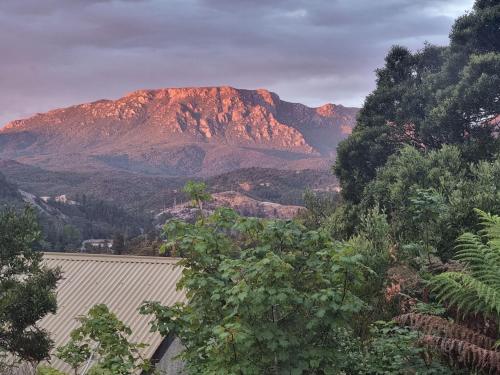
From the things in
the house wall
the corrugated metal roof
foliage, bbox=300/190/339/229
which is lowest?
the house wall

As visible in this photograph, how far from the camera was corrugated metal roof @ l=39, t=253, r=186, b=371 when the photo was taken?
1435 cm

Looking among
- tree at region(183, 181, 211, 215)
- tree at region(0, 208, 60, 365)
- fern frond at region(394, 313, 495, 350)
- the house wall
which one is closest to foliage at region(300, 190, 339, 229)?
the house wall

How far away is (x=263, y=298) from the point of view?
447cm

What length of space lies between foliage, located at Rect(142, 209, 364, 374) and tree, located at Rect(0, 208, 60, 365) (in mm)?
5339

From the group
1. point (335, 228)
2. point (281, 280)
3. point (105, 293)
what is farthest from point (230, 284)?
point (335, 228)

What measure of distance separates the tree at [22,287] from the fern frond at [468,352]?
7.56 metres

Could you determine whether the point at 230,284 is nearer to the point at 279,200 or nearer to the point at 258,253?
the point at 258,253

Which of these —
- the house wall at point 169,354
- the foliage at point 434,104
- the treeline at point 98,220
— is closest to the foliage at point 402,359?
the house wall at point 169,354

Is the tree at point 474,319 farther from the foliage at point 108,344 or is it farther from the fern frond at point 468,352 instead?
the foliage at point 108,344

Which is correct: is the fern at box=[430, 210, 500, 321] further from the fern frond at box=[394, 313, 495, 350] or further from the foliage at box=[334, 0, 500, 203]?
the foliage at box=[334, 0, 500, 203]

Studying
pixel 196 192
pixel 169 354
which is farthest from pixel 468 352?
pixel 169 354

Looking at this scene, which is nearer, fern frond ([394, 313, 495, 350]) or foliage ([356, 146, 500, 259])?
fern frond ([394, 313, 495, 350])

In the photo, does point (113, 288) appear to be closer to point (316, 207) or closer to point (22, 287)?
point (22, 287)

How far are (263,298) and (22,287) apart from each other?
7.02 meters
